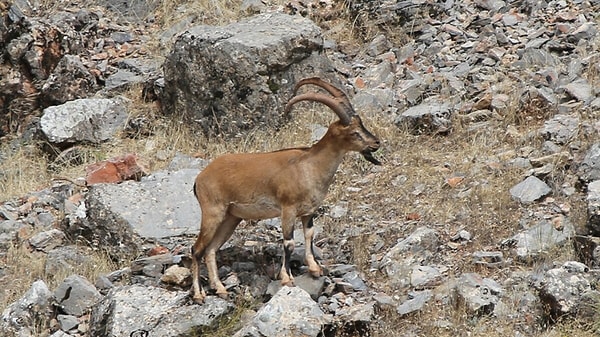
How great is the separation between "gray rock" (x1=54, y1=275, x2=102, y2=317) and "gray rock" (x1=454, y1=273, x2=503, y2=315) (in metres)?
3.33

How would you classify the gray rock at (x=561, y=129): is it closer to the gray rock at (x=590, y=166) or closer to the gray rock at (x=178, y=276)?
the gray rock at (x=590, y=166)

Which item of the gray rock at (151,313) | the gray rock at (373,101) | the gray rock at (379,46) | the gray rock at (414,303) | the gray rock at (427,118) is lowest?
the gray rock at (379,46)

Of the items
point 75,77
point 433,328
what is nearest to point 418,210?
point 433,328

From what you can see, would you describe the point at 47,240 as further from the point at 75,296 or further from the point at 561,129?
the point at 561,129

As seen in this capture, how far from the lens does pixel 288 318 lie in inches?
316

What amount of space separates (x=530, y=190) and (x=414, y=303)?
234 centimetres

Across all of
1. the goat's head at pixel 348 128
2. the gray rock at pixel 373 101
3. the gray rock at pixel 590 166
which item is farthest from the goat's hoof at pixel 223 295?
the gray rock at pixel 373 101

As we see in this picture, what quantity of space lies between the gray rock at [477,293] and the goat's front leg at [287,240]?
4.85 ft

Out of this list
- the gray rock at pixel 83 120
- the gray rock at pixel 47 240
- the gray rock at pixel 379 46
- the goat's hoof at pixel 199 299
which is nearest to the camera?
the goat's hoof at pixel 199 299

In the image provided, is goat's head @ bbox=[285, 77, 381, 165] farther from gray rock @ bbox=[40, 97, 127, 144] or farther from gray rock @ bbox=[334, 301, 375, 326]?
gray rock @ bbox=[40, 97, 127, 144]

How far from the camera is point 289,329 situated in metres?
7.95

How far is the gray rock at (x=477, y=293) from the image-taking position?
8.09m

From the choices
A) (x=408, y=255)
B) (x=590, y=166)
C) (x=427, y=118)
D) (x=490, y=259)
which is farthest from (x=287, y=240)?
(x=427, y=118)

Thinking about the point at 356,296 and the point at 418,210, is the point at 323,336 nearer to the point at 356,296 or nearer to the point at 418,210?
the point at 356,296
